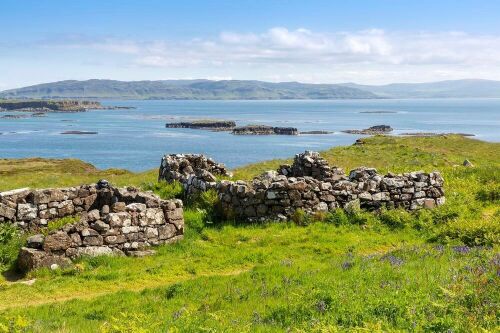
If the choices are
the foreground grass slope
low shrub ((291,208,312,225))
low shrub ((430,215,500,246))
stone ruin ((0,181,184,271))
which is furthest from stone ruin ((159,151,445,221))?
stone ruin ((0,181,184,271))

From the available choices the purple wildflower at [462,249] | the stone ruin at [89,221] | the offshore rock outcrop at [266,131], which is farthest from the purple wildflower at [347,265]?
the offshore rock outcrop at [266,131]

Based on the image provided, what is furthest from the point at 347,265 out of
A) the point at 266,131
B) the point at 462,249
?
the point at 266,131

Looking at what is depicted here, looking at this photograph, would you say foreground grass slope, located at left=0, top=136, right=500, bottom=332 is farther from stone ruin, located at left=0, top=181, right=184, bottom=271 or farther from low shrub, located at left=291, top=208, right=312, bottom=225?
stone ruin, located at left=0, top=181, right=184, bottom=271

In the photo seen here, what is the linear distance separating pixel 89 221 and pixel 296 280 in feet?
25.8

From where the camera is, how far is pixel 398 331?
8.27m

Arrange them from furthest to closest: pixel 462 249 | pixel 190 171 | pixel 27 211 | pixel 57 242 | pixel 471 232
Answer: pixel 190 171 → pixel 27 211 → pixel 471 232 → pixel 57 242 → pixel 462 249

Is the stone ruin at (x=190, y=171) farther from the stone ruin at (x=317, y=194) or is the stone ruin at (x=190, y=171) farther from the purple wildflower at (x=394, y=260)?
the purple wildflower at (x=394, y=260)

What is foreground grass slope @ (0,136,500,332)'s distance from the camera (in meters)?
9.50

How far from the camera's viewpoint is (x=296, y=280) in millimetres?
13328

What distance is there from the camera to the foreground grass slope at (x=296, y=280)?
9500 millimetres

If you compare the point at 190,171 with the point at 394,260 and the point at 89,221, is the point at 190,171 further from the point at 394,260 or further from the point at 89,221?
the point at 394,260

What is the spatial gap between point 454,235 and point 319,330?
11.4 meters

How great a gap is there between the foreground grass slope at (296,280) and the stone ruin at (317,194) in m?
0.70

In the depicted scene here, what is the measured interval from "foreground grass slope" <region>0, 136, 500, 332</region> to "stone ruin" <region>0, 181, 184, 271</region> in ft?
2.02
